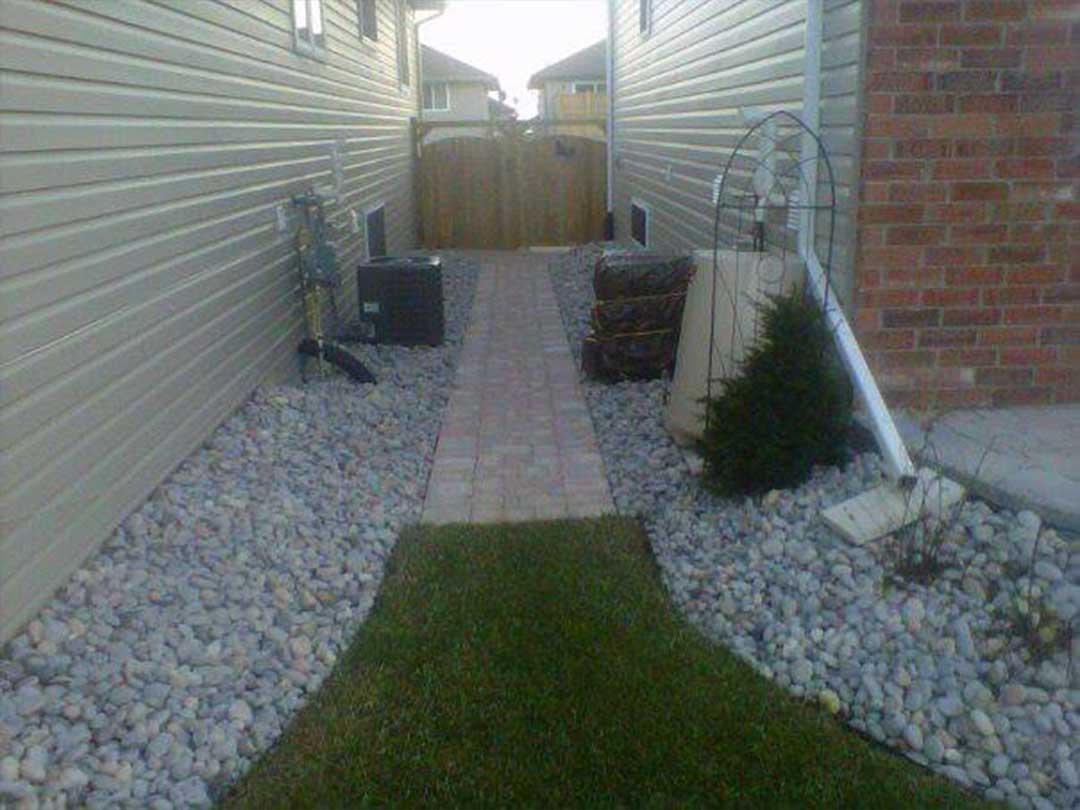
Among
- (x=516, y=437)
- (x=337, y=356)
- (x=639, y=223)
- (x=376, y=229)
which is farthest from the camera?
(x=639, y=223)

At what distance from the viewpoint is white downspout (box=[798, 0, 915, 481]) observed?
4.55 m

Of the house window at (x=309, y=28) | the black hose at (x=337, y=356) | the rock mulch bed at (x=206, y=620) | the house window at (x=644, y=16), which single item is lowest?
the rock mulch bed at (x=206, y=620)

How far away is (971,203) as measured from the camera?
16.6 feet

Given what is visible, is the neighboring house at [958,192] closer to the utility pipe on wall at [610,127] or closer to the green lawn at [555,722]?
the green lawn at [555,722]

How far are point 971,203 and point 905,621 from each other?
2227 mm

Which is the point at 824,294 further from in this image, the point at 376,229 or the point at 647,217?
the point at 376,229

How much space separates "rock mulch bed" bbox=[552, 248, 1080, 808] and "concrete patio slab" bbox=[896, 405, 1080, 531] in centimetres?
10

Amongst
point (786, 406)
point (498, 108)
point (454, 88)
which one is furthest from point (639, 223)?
point (454, 88)

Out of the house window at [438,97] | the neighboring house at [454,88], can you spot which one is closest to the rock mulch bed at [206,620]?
the neighboring house at [454,88]

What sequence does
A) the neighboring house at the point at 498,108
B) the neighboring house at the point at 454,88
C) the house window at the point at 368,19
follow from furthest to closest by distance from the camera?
the neighboring house at the point at 454,88, the neighboring house at the point at 498,108, the house window at the point at 368,19

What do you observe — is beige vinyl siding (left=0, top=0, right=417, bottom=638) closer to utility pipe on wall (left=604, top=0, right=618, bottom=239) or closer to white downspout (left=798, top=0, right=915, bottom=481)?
white downspout (left=798, top=0, right=915, bottom=481)

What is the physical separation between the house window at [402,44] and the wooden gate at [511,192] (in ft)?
4.00

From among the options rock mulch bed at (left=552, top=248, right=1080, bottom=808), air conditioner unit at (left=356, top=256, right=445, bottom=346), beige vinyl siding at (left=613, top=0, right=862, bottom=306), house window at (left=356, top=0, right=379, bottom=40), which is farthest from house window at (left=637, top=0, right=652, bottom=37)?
rock mulch bed at (left=552, top=248, right=1080, bottom=808)

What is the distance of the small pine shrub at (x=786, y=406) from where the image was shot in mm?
4699
